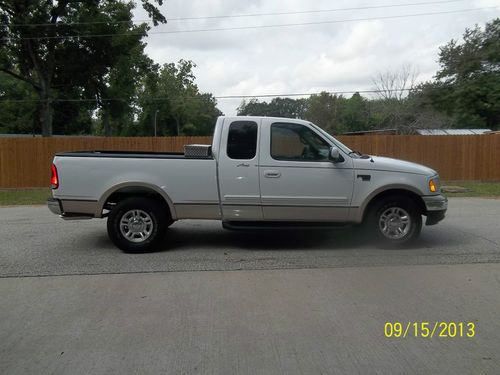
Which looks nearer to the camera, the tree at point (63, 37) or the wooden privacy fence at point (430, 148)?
the wooden privacy fence at point (430, 148)

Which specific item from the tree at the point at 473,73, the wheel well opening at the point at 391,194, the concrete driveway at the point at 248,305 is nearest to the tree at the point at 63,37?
the tree at the point at 473,73

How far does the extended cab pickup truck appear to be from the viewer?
6.88m

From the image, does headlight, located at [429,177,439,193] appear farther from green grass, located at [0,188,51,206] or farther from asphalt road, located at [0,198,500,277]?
green grass, located at [0,188,51,206]

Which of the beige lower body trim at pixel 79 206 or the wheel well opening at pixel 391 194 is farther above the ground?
the wheel well opening at pixel 391 194

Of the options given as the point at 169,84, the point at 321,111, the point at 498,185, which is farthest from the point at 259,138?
the point at 321,111

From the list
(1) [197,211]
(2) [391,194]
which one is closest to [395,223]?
(2) [391,194]

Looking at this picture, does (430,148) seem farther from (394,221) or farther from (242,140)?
(242,140)

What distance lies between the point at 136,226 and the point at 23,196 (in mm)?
10669

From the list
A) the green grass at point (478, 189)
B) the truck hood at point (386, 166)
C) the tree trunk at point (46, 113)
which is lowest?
the green grass at point (478, 189)

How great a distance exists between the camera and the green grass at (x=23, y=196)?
14.4 metres

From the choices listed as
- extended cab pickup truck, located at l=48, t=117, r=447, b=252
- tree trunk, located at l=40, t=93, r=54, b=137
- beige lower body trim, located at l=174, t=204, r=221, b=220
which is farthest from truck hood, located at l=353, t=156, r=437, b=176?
tree trunk, located at l=40, t=93, r=54, b=137

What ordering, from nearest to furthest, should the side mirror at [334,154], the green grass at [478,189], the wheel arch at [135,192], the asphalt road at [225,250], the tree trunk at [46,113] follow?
the asphalt road at [225,250] < the side mirror at [334,154] < the wheel arch at [135,192] < the green grass at [478,189] < the tree trunk at [46,113]

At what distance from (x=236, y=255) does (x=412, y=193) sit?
267cm
